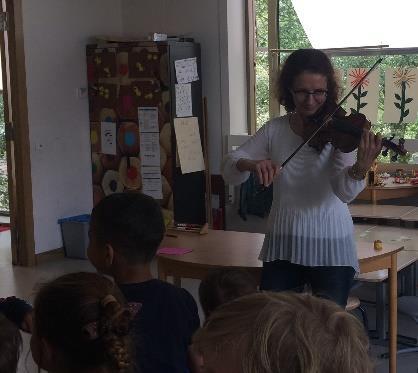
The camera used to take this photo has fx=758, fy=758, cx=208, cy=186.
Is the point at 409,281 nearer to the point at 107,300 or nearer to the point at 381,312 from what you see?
the point at 381,312

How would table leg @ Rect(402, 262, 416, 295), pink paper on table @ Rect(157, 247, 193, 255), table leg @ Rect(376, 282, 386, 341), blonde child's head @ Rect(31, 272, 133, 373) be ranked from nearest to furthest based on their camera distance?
blonde child's head @ Rect(31, 272, 133, 373) < pink paper on table @ Rect(157, 247, 193, 255) < table leg @ Rect(376, 282, 386, 341) < table leg @ Rect(402, 262, 416, 295)

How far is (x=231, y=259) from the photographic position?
2.88 metres

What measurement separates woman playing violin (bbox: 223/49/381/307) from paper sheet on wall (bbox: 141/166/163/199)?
323 centimetres

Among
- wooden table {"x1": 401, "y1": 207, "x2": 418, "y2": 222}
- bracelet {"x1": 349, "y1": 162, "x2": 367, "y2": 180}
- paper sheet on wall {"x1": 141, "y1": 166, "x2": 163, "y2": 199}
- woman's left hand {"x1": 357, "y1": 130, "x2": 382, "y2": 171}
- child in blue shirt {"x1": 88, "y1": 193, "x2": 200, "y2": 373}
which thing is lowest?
wooden table {"x1": 401, "y1": 207, "x2": 418, "y2": 222}

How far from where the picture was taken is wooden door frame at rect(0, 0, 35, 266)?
5.41m

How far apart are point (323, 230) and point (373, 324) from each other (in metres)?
1.96

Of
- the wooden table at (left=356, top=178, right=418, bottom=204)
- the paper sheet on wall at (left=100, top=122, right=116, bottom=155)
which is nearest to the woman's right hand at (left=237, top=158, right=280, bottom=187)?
the wooden table at (left=356, top=178, right=418, bottom=204)

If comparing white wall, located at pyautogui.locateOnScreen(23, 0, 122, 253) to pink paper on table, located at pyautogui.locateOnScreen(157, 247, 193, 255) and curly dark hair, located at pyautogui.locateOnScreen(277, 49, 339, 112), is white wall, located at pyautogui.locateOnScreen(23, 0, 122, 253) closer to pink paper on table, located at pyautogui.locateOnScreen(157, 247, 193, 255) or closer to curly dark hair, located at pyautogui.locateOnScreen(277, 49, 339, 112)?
pink paper on table, located at pyautogui.locateOnScreen(157, 247, 193, 255)

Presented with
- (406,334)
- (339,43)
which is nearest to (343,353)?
(406,334)

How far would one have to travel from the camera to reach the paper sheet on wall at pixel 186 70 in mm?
5547

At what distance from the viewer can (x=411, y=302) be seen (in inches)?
140

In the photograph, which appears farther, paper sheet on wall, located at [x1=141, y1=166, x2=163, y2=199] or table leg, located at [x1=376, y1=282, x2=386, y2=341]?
paper sheet on wall, located at [x1=141, y1=166, x2=163, y2=199]

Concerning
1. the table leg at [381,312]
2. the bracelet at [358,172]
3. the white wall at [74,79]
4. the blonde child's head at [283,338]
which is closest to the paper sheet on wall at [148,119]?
the white wall at [74,79]

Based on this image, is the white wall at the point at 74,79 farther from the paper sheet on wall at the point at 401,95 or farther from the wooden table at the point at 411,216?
the wooden table at the point at 411,216
